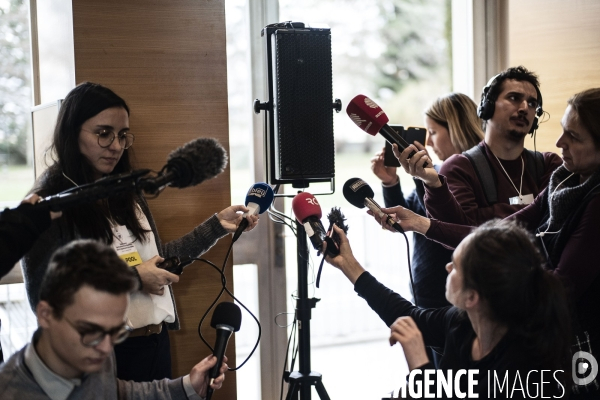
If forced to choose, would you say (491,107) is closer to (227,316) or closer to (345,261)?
(345,261)

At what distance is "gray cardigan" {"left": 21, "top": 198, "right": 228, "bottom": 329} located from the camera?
1.92m

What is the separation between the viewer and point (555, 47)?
329cm

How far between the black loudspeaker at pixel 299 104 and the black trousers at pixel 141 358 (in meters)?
0.70

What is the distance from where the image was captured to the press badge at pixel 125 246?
2.03 metres

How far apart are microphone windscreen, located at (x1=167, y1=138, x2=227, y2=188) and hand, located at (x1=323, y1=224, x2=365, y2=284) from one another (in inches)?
20.9

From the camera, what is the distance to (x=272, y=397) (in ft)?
10.5

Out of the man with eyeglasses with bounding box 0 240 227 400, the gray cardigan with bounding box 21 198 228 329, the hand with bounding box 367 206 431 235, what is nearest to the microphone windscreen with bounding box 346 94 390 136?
the hand with bounding box 367 206 431 235

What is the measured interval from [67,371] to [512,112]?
6.49 ft

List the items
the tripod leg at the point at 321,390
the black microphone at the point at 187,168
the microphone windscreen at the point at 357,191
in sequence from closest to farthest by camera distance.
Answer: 1. the black microphone at the point at 187,168
2. the microphone windscreen at the point at 357,191
3. the tripod leg at the point at 321,390

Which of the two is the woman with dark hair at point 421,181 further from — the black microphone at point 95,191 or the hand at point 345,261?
the black microphone at point 95,191

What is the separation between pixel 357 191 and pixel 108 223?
812mm

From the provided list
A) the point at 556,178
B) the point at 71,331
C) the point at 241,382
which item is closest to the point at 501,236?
the point at 556,178

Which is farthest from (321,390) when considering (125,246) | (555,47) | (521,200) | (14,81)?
(555,47)

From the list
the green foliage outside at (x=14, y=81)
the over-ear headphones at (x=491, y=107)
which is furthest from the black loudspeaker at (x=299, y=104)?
the green foliage outside at (x=14, y=81)
